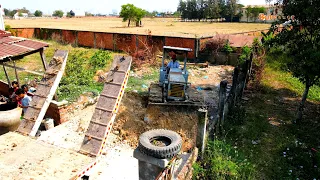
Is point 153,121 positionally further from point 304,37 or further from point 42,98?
point 304,37

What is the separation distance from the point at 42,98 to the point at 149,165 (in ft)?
8.90

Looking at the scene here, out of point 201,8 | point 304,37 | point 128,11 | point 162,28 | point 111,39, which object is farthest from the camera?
point 201,8

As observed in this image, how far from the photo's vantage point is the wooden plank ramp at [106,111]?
3951mm

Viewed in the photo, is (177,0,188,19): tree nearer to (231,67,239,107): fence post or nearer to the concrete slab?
(231,67,239,107): fence post

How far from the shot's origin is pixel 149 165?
3.24 m

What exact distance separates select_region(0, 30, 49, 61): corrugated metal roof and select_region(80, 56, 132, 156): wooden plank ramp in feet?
10.2

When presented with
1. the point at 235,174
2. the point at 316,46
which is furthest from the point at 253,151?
the point at 316,46

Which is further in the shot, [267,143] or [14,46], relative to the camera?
[14,46]

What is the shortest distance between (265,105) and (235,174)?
4.83m

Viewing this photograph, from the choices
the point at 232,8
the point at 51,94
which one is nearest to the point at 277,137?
the point at 51,94

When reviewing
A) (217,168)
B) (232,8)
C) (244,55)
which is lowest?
(217,168)

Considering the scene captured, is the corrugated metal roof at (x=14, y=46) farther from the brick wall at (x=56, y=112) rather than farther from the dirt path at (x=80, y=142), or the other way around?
the dirt path at (x=80, y=142)

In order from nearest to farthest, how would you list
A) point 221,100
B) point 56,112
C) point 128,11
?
point 221,100 < point 56,112 < point 128,11

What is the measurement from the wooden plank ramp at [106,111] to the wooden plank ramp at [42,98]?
43.7 inches
